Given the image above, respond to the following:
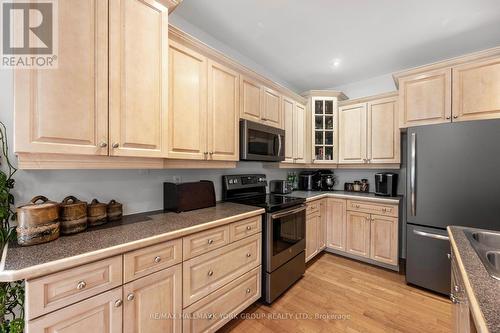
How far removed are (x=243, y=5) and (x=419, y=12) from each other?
157 cm

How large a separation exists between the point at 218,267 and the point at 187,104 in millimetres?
1327

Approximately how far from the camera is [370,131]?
3.05 metres

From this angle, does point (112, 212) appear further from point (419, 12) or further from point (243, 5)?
point (419, 12)

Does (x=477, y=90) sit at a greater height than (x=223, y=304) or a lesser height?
greater

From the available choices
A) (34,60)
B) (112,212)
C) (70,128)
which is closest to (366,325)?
(112,212)

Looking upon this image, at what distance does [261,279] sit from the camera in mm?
1983

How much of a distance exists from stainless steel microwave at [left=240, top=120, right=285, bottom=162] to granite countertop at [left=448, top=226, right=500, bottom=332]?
5.41ft

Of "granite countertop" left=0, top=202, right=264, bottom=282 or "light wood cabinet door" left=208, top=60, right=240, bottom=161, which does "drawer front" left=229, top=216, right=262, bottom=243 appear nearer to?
"granite countertop" left=0, top=202, right=264, bottom=282

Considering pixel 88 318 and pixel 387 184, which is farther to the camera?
→ pixel 387 184

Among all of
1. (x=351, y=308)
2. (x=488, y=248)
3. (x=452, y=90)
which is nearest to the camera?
(x=488, y=248)

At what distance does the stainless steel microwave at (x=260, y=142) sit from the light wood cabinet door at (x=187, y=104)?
45 centimetres

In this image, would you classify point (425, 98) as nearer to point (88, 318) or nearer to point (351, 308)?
point (351, 308)

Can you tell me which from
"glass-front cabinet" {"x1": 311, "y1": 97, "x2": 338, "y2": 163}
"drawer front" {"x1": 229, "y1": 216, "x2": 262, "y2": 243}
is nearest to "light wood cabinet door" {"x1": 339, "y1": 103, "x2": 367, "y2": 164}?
"glass-front cabinet" {"x1": 311, "y1": 97, "x2": 338, "y2": 163}

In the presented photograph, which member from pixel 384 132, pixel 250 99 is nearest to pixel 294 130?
pixel 250 99
